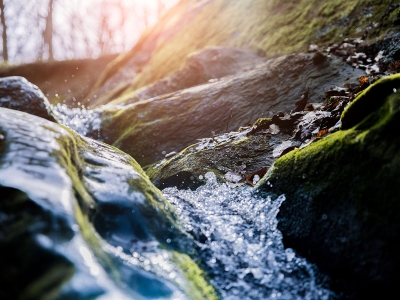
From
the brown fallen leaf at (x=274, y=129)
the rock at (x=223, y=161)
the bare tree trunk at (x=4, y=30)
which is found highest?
the bare tree trunk at (x=4, y=30)

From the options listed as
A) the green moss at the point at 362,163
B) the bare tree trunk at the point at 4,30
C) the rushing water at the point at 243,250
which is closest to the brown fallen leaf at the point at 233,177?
the rushing water at the point at 243,250

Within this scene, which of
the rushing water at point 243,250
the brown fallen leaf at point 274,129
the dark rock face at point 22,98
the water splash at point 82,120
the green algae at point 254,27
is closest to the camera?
the rushing water at point 243,250

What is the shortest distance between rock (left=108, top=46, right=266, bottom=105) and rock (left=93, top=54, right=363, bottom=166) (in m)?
2.44

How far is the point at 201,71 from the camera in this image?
28.7 ft

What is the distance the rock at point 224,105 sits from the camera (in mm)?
5266

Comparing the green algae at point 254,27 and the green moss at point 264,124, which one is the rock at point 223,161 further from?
the green algae at point 254,27

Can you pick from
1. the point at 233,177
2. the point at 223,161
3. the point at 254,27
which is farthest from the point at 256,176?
the point at 254,27

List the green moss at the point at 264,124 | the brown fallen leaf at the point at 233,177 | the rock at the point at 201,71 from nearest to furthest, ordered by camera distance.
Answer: the brown fallen leaf at the point at 233,177
the green moss at the point at 264,124
the rock at the point at 201,71

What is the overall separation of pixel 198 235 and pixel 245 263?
16.0 inches

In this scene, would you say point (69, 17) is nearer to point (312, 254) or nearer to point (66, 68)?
point (66, 68)

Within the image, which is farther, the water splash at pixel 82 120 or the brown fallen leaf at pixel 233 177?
the water splash at pixel 82 120

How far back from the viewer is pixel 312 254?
6.80ft

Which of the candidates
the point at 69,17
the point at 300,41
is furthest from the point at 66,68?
the point at 300,41

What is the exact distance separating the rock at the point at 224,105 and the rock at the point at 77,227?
301 centimetres
